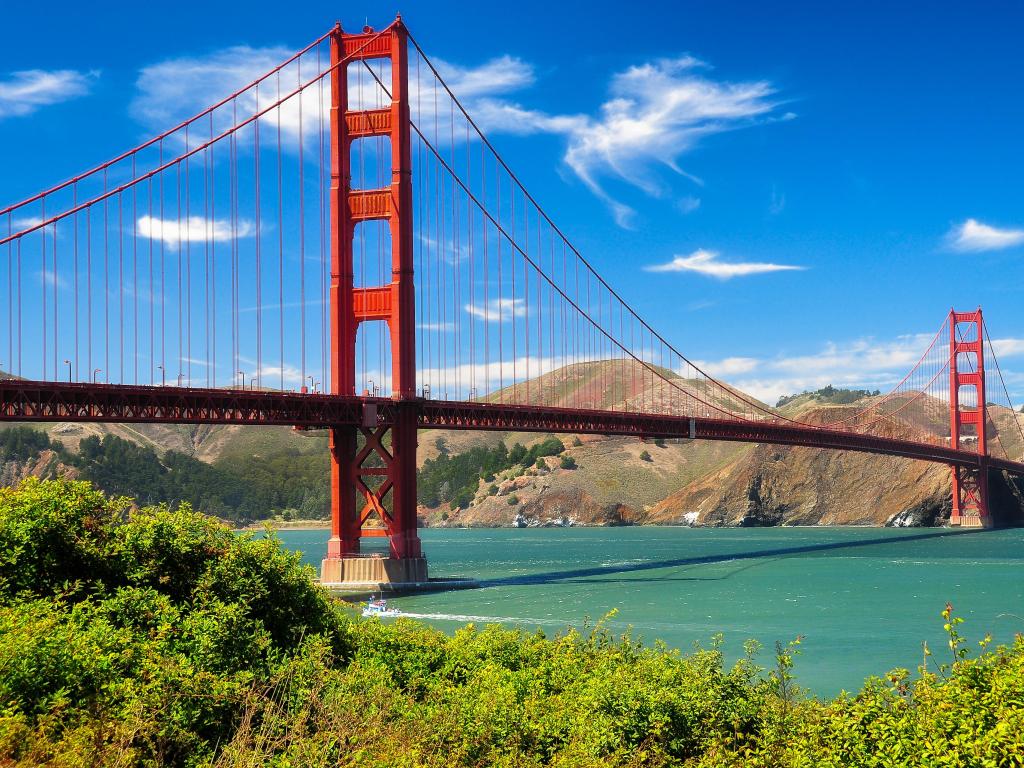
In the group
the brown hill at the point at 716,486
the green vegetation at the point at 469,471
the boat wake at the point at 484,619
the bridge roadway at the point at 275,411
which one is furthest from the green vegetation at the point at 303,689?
the green vegetation at the point at 469,471

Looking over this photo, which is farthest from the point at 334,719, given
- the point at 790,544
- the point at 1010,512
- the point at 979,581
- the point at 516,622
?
the point at 1010,512

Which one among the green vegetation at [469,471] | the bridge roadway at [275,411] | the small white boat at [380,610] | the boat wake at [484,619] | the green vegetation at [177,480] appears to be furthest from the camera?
the green vegetation at [469,471]

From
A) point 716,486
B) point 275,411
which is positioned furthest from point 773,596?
point 716,486

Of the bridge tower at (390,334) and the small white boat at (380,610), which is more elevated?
the bridge tower at (390,334)

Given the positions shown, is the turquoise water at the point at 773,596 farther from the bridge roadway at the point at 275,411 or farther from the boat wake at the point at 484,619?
the bridge roadway at the point at 275,411

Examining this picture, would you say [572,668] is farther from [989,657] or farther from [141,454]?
[141,454]

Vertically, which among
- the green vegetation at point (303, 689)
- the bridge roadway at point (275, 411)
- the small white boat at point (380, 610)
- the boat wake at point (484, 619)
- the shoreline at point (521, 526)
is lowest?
the shoreline at point (521, 526)

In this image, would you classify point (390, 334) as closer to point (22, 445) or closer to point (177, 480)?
point (22, 445)
